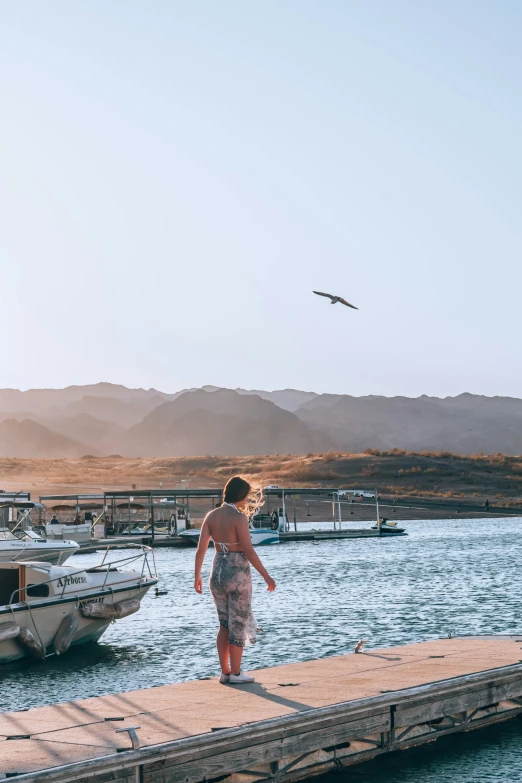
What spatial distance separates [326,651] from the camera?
28.4m

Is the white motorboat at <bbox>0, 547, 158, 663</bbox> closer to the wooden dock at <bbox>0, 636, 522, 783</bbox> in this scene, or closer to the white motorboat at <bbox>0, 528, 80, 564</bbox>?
the wooden dock at <bbox>0, 636, 522, 783</bbox>

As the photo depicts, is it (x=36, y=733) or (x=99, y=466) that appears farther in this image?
(x=99, y=466)

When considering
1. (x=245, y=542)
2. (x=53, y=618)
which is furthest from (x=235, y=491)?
(x=53, y=618)

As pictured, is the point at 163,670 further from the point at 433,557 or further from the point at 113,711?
the point at 433,557

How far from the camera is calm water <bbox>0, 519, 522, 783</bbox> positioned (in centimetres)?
1590

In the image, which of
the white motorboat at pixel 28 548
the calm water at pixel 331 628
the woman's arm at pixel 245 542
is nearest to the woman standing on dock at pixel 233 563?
the woman's arm at pixel 245 542

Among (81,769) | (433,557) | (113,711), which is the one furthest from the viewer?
(433,557)

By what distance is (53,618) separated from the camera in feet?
91.8

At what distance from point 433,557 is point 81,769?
2545 inches

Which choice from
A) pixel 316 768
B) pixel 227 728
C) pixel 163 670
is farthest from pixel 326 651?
pixel 227 728

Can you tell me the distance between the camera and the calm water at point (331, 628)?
15.9 m

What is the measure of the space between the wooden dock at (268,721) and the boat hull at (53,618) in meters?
11.9

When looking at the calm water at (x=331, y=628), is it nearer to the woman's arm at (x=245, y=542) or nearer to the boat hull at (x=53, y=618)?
the boat hull at (x=53, y=618)

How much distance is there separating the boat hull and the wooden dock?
11.9 metres
